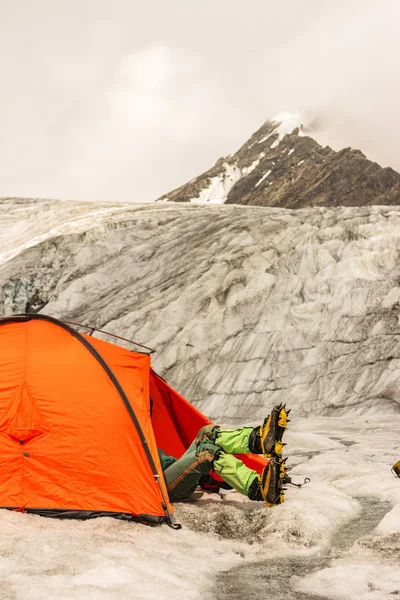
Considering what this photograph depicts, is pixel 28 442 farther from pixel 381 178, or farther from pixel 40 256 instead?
pixel 381 178

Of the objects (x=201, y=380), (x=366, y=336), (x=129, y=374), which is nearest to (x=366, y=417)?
(x=366, y=336)

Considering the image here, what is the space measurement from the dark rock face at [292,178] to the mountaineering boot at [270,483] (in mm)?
48278

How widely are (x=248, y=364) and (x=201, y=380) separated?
141cm

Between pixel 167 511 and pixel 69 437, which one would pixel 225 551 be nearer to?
pixel 167 511

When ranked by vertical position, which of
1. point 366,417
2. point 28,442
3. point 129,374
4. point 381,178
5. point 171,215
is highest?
point 381,178

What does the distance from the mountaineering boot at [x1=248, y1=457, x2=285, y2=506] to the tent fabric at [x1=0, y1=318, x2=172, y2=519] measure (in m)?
0.99

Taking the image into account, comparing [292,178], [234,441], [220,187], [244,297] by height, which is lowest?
[234,441]

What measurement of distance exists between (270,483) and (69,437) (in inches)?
91.6

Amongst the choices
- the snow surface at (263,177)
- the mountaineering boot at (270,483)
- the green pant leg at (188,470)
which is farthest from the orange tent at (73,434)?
the snow surface at (263,177)

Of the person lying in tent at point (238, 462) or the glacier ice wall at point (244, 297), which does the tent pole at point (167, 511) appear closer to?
the person lying in tent at point (238, 462)

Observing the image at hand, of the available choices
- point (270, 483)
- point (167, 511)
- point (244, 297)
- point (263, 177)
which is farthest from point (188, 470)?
point (263, 177)

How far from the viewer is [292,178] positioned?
272 ft

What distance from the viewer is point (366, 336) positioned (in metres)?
15.2

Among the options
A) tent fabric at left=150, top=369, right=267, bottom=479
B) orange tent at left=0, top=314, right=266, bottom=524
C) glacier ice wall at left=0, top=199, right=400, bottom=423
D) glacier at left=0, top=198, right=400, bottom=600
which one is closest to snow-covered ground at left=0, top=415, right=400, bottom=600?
glacier at left=0, top=198, right=400, bottom=600
